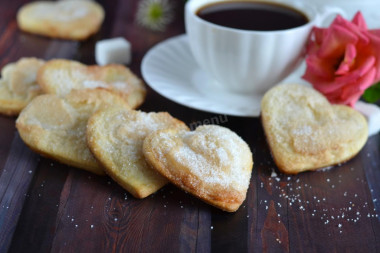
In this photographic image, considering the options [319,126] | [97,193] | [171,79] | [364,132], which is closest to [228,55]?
[171,79]

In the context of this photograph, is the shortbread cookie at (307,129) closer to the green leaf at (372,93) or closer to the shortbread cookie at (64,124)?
the green leaf at (372,93)

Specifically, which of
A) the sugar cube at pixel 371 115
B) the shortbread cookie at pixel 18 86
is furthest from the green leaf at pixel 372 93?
the shortbread cookie at pixel 18 86

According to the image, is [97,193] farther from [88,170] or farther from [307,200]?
[307,200]

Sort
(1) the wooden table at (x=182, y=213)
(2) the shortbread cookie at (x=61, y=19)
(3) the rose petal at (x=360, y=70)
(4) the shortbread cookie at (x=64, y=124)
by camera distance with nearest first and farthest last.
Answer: (1) the wooden table at (x=182, y=213) → (4) the shortbread cookie at (x=64, y=124) → (3) the rose petal at (x=360, y=70) → (2) the shortbread cookie at (x=61, y=19)

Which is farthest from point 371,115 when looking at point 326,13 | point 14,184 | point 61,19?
point 61,19

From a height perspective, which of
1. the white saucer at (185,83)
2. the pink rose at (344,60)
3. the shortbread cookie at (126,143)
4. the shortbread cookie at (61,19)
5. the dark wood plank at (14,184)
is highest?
the pink rose at (344,60)

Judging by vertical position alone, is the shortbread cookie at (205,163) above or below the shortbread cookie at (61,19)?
above
